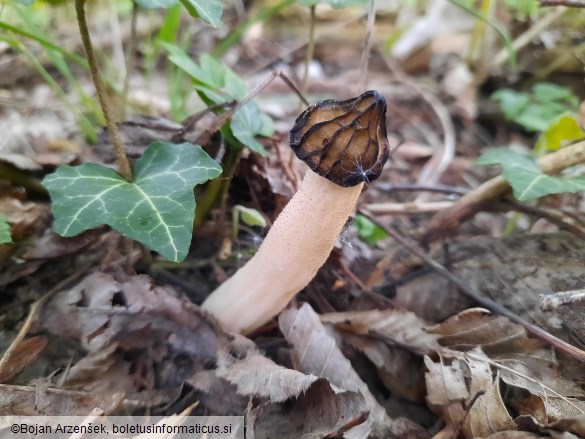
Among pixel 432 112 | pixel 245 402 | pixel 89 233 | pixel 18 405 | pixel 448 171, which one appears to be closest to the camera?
pixel 18 405

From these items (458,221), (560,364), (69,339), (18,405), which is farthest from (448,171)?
(18,405)

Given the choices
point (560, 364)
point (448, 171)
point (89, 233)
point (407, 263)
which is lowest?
point (448, 171)

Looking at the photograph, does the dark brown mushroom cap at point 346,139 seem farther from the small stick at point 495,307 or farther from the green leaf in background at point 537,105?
the green leaf in background at point 537,105

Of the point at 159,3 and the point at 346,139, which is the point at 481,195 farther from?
the point at 159,3

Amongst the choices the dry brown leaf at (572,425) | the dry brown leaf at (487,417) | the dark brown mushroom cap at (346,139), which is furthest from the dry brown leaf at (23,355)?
the dry brown leaf at (572,425)

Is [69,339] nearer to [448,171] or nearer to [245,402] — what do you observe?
[245,402]

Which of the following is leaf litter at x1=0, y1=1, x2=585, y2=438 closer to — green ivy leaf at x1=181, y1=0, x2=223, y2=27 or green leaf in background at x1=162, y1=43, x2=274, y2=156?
green leaf in background at x1=162, y1=43, x2=274, y2=156

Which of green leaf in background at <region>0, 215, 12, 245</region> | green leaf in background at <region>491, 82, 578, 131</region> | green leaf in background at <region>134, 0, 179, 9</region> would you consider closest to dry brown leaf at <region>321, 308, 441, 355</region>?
green leaf in background at <region>0, 215, 12, 245</region>
